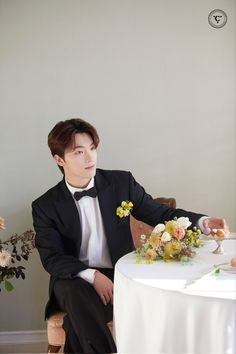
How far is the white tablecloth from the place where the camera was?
143 cm

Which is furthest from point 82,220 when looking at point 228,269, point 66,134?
point 228,269

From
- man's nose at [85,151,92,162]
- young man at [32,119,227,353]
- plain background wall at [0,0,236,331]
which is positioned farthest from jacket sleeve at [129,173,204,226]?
plain background wall at [0,0,236,331]

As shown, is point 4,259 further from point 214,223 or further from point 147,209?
point 214,223

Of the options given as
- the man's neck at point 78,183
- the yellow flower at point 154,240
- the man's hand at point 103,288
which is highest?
the man's neck at point 78,183

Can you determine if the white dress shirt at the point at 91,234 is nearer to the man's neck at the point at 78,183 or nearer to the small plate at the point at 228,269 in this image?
the man's neck at the point at 78,183

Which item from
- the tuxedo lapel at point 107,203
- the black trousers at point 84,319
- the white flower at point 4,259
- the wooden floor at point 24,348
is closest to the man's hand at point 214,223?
the tuxedo lapel at point 107,203

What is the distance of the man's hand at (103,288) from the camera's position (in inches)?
84.7

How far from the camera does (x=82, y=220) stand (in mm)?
2480

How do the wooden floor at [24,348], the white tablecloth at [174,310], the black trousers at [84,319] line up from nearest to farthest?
1. the white tablecloth at [174,310]
2. the black trousers at [84,319]
3. the wooden floor at [24,348]

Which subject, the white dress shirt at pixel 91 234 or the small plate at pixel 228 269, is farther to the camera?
the white dress shirt at pixel 91 234

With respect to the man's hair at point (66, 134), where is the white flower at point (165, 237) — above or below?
below

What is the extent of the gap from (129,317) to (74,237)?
0.85 metres

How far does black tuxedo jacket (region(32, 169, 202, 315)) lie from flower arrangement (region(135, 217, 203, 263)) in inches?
14.3

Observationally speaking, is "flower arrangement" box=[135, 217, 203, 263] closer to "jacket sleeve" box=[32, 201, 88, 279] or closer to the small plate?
the small plate
